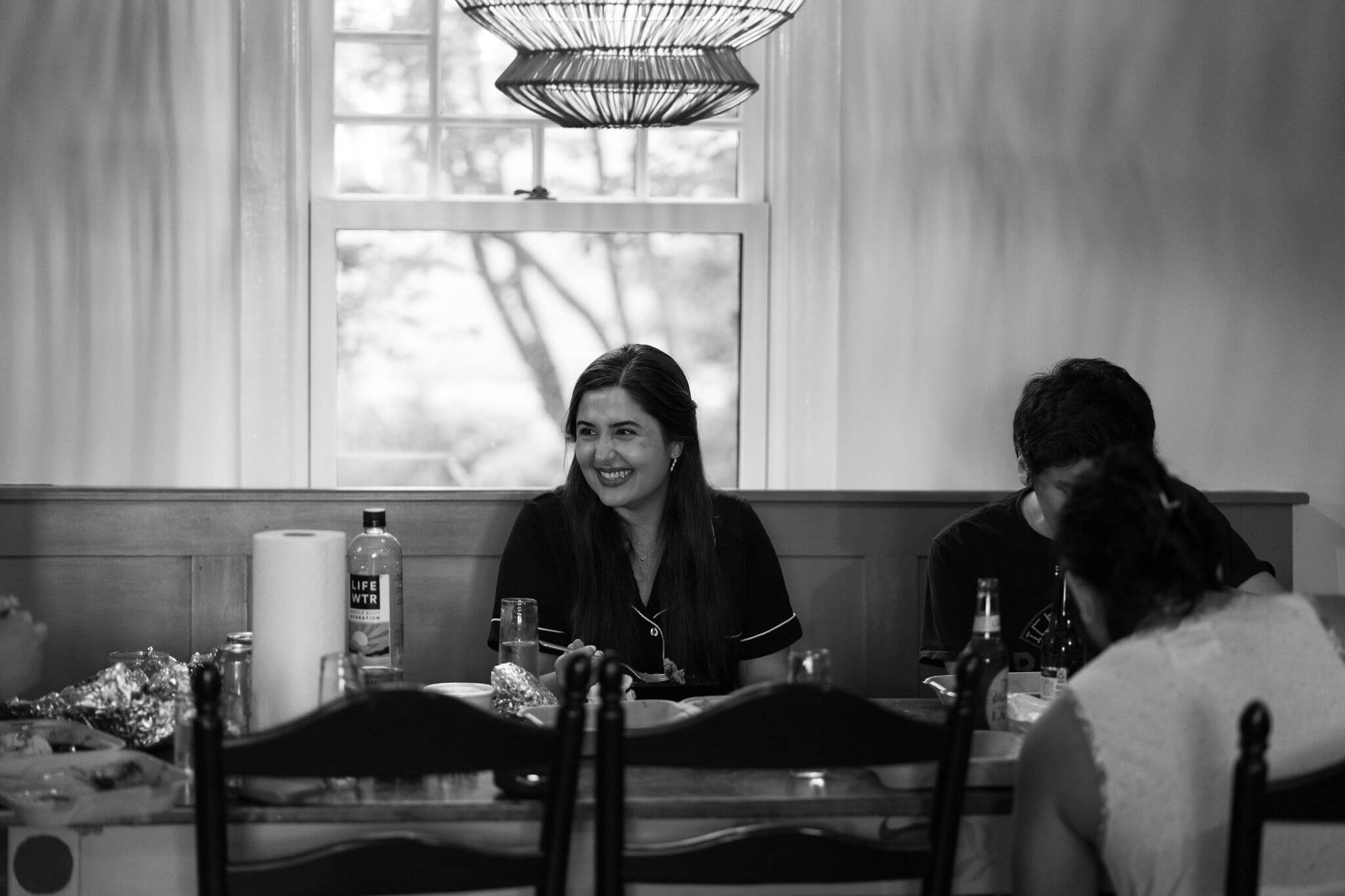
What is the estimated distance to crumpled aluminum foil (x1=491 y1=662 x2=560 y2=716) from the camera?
2.00 m

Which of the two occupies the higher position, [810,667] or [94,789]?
[810,667]

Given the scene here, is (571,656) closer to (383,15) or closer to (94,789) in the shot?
(94,789)

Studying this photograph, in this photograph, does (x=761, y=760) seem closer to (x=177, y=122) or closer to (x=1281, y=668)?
(x=1281, y=668)

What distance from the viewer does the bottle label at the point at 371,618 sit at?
2.00 meters

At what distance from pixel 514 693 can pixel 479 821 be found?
0.46m

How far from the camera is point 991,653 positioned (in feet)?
6.26

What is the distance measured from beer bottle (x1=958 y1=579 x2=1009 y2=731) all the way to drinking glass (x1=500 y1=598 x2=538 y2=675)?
2.18 feet

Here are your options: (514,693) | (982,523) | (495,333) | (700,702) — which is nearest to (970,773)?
(700,702)

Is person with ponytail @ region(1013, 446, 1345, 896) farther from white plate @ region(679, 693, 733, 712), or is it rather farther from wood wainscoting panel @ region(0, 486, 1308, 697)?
wood wainscoting panel @ region(0, 486, 1308, 697)

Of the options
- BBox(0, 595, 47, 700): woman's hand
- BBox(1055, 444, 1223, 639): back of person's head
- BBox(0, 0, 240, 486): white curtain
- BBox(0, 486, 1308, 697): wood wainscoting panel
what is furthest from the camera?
BBox(0, 0, 240, 486): white curtain

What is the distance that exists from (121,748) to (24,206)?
223 cm

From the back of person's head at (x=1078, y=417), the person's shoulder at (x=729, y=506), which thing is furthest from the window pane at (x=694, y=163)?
the back of person's head at (x=1078, y=417)

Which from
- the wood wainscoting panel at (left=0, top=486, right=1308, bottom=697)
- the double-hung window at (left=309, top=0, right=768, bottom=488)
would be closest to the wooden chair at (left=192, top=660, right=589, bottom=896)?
the wood wainscoting panel at (left=0, top=486, right=1308, bottom=697)

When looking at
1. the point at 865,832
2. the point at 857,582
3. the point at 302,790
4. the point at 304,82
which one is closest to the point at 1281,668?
the point at 865,832
